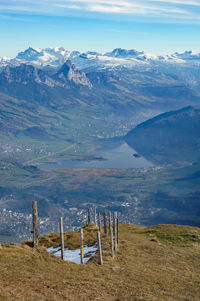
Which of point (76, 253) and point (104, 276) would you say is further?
point (76, 253)

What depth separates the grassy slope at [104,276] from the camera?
38.9 meters

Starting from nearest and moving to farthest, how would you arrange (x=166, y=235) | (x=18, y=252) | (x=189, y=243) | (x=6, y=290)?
(x=6, y=290) → (x=18, y=252) → (x=189, y=243) → (x=166, y=235)

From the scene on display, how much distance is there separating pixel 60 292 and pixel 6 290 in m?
5.50

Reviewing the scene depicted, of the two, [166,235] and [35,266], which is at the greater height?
[35,266]

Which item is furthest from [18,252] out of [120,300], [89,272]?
[120,300]

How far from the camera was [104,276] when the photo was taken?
46.4 meters

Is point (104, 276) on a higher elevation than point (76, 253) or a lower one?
higher

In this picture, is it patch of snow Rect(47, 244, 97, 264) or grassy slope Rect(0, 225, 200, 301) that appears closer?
grassy slope Rect(0, 225, 200, 301)

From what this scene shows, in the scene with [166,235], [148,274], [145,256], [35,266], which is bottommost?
[166,235]

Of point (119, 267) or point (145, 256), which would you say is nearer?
point (119, 267)

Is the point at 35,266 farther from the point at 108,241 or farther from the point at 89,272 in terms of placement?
the point at 108,241

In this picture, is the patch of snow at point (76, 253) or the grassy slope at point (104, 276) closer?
the grassy slope at point (104, 276)

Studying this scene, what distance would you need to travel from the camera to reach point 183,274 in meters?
53.2

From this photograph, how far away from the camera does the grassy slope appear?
38.9 m
